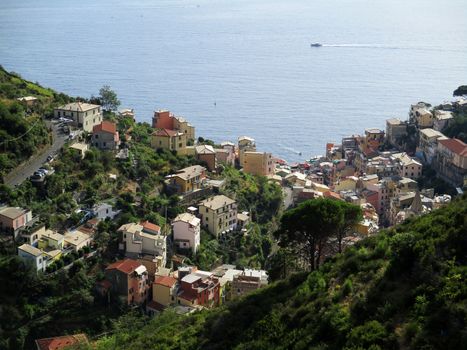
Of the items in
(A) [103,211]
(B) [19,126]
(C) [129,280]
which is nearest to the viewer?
(C) [129,280]

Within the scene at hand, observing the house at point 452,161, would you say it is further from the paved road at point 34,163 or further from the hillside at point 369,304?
the hillside at point 369,304

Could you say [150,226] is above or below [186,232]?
above

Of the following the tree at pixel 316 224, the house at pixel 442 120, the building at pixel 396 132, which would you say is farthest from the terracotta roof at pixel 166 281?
the building at pixel 396 132

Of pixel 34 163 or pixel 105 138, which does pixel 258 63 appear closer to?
pixel 105 138

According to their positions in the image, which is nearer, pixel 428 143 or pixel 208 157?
pixel 208 157

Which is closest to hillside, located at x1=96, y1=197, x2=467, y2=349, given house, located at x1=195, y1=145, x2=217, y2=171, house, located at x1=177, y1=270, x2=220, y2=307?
house, located at x1=177, y1=270, x2=220, y2=307

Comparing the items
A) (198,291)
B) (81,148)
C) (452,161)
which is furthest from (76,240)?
(452,161)

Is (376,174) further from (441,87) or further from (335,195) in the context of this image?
(441,87)

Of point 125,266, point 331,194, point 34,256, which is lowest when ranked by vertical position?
point 331,194

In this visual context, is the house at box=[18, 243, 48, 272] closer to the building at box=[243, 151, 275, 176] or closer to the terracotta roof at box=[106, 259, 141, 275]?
the terracotta roof at box=[106, 259, 141, 275]
